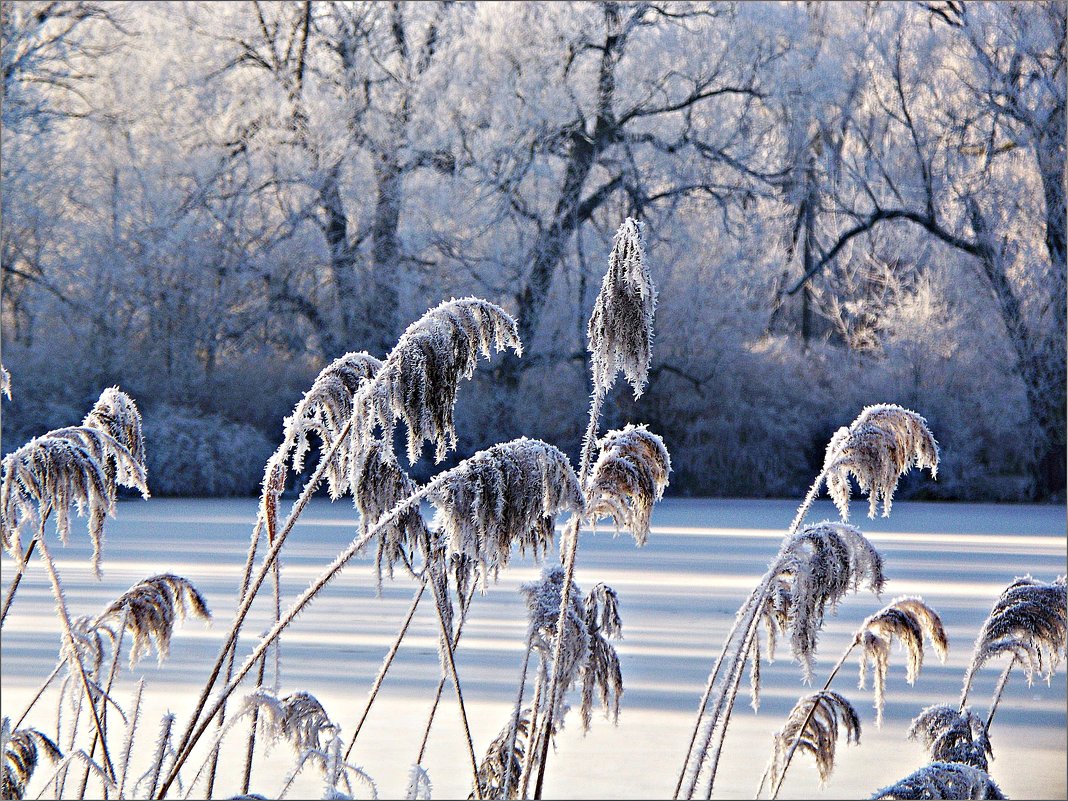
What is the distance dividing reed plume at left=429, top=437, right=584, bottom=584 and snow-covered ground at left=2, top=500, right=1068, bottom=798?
193cm

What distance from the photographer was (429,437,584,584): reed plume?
61.2 inches

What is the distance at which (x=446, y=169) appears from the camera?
53.1ft

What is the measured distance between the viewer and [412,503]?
1.68m

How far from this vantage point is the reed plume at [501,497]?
155 cm

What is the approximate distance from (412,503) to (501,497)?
0.16m

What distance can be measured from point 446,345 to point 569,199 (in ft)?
48.4

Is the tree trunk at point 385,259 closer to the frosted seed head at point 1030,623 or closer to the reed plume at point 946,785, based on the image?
the frosted seed head at point 1030,623

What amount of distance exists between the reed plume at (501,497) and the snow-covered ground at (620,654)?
1930 mm

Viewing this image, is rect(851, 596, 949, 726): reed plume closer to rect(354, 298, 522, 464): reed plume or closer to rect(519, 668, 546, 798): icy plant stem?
rect(519, 668, 546, 798): icy plant stem

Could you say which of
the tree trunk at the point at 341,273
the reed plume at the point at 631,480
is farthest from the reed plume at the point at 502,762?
the tree trunk at the point at 341,273

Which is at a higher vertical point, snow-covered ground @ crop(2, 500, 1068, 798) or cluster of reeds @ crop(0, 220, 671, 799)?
cluster of reeds @ crop(0, 220, 671, 799)

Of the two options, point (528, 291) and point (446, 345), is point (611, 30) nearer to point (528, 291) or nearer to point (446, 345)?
point (528, 291)

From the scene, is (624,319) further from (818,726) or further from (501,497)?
(818,726)

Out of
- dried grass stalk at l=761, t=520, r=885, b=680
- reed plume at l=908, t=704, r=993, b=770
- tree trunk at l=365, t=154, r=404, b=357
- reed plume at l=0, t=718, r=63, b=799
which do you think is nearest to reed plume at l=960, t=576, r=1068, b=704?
reed plume at l=908, t=704, r=993, b=770
